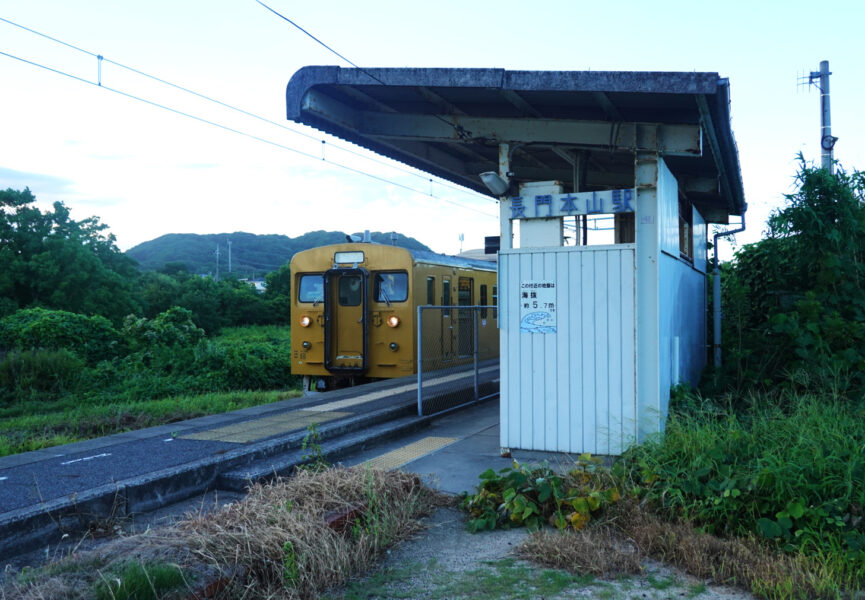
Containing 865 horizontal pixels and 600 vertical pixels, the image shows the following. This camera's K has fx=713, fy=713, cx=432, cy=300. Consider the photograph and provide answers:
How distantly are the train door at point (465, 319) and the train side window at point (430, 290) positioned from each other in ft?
3.33

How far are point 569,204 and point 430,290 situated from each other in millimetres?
7092

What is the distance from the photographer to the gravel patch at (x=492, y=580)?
12.8 ft

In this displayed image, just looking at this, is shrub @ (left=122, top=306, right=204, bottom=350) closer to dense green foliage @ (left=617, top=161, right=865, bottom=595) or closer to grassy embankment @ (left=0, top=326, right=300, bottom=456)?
grassy embankment @ (left=0, top=326, right=300, bottom=456)

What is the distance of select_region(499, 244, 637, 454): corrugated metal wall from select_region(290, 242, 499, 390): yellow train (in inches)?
223

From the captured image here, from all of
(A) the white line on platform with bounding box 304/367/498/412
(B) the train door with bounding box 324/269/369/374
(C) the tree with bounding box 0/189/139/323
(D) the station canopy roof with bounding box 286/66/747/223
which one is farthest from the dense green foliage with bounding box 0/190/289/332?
(D) the station canopy roof with bounding box 286/66/747/223

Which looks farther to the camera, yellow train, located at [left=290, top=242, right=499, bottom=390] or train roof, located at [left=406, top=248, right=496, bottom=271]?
train roof, located at [left=406, top=248, right=496, bottom=271]

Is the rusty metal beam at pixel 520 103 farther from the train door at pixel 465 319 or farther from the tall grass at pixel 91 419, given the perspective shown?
the train door at pixel 465 319

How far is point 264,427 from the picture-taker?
8156 mm

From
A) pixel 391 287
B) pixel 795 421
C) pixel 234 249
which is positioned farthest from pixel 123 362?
pixel 234 249

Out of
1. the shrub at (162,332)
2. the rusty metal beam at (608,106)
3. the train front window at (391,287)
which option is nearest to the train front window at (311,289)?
the train front window at (391,287)

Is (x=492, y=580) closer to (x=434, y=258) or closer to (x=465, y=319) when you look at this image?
(x=434, y=258)

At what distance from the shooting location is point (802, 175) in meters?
9.41

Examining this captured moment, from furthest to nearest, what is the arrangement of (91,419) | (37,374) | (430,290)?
1. (37,374)
2. (430,290)
3. (91,419)

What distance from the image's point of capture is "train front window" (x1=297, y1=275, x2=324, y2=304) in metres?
13.1
